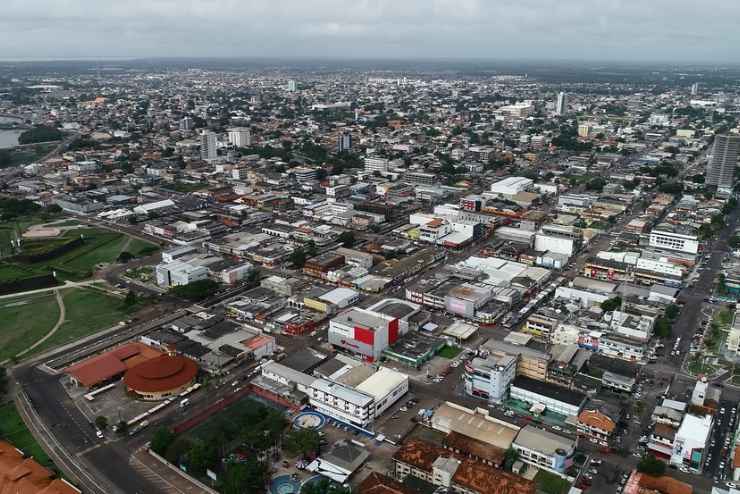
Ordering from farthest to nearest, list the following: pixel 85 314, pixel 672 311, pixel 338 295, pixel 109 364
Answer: pixel 338 295, pixel 85 314, pixel 672 311, pixel 109 364

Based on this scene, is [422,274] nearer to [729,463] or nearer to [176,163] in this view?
[729,463]

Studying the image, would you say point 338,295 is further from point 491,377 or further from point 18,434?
point 18,434

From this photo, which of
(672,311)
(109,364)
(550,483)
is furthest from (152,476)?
(672,311)

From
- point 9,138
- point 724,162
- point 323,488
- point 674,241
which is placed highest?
point 724,162

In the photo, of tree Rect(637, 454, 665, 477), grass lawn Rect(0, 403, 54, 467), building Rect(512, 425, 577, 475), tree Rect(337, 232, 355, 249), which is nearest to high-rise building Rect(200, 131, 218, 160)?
tree Rect(337, 232, 355, 249)

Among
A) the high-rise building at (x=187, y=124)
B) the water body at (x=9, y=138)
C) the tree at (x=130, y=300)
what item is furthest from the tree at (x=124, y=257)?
the water body at (x=9, y=138)

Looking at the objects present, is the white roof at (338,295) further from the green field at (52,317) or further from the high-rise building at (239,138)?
the high-rise building at (239,138)

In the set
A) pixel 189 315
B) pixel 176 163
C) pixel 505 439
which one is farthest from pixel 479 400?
pixel 176 163

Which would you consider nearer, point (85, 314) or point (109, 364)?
point (109, 364)
